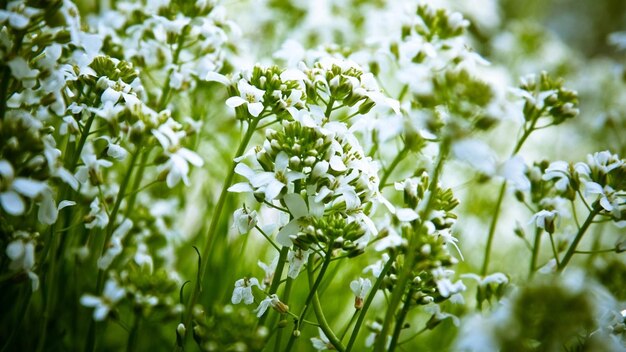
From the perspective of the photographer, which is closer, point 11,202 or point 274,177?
point 11,202

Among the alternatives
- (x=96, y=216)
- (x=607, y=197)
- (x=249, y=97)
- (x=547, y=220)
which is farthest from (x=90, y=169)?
(x=607, y=197)

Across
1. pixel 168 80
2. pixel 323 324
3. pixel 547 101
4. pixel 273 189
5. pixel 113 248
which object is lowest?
pixel 113 248

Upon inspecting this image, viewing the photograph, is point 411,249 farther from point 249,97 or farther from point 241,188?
point 249,97

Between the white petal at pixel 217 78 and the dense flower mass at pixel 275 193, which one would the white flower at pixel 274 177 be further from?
the white petal at pixel 217 78

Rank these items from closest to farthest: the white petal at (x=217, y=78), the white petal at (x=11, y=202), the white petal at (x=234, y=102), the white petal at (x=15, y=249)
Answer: the white petal at (x=11, y=202) → the white petal at (x=15, y=249) → the white petal at (x=234, y=102) → the white petal at (x=217, y=78)

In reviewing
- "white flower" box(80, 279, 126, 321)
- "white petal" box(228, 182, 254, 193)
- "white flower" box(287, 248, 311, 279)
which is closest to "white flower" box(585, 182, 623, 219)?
"white flower" box(287, 248, 311, 279)

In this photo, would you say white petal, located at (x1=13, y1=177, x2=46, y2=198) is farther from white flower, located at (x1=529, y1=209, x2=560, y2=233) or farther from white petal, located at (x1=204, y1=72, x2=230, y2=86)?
white flower, located at (x1=529, y1=209, x2=560, y2=233)

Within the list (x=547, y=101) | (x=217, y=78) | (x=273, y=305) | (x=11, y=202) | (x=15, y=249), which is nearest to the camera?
(x=11, y=202)

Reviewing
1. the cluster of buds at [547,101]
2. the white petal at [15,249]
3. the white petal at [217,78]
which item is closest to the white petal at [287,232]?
Result: the white petal at [217,78]
